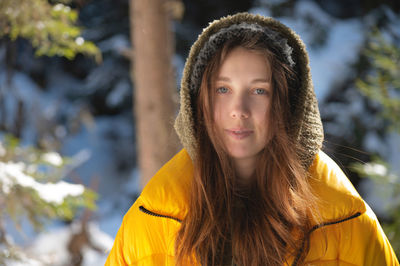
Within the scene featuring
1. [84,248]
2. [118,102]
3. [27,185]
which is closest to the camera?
[27,185]

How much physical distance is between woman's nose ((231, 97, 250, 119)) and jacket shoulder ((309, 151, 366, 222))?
32 cm

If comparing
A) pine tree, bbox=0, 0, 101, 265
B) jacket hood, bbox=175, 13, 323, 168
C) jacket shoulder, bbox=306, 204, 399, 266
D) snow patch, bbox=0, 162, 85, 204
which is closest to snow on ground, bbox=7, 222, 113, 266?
pine tree, bbox=0, 0, 101, 265

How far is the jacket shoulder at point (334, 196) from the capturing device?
120 cm

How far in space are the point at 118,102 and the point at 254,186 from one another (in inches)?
213

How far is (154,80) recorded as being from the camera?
11.4ft

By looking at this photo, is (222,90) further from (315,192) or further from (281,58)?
(315,192)

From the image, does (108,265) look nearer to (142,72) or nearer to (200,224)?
(200,224)

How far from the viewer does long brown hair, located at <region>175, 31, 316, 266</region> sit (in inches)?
48.1

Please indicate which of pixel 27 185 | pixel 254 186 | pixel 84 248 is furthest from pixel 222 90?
pixel 84 248

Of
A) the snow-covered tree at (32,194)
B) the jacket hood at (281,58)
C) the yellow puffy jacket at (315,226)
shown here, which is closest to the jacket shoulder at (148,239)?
the yellow puffy jacket at (315,226)

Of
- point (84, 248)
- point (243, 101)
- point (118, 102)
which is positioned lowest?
point (84, 248)

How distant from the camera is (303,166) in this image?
4.32 feet

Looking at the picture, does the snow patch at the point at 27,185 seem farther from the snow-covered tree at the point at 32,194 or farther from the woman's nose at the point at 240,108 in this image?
the woman's nose at the point at 240,108

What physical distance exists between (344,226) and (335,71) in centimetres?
482
